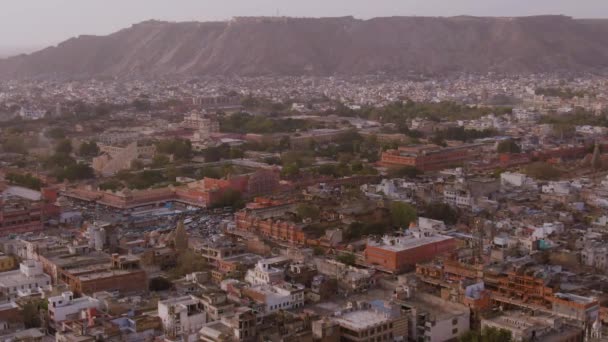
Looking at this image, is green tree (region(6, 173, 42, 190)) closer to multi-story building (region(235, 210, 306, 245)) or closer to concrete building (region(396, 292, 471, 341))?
multi-story building (region(235, 210, 306, 245))

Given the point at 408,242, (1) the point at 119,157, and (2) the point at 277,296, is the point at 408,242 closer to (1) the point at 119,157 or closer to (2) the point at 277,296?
(2) the point at 277,296

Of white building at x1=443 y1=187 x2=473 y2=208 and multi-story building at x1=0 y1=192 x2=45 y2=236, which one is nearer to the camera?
multi-story building at x1=0 y1=192 x2=45 y2=236

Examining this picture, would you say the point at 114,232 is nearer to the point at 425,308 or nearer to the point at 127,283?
the point at 127,283

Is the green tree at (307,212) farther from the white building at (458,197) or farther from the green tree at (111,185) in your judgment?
the green tree at (111,185)

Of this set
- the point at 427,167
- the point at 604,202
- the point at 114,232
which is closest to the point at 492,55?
the point at 427,167

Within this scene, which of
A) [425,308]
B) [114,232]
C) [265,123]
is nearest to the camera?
[425,308]

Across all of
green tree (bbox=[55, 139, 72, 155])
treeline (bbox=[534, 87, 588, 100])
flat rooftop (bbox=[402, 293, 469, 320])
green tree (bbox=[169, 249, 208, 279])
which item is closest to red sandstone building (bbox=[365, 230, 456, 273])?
flat rooftop (bbox=[402, 293, 469, 320])

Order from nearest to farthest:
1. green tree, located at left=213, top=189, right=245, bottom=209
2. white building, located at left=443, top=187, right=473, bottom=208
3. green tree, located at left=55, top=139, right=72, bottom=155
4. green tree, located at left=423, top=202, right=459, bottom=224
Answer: green tree, located at left=423, top=202, right=459, bottom=224, white building, located at left=443, top=187, right=473, bottom=208, green tree, located at left=213, top=189, right=245, bottom=209, green tree, located at left=55, top=139, right=72, bottom=155
